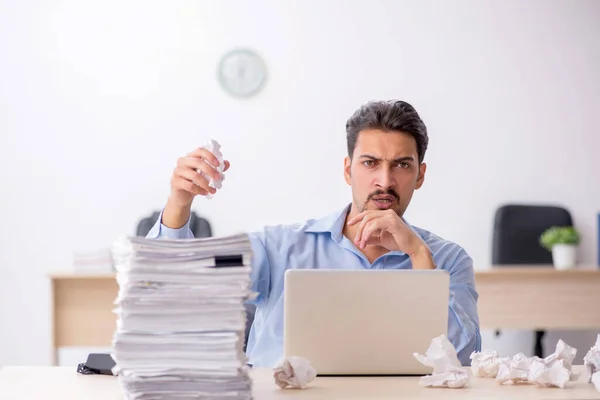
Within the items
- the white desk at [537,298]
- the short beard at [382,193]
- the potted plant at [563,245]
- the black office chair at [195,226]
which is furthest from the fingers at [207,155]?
the potted plant at [563,245]

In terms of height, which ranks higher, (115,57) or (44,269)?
(115,57)

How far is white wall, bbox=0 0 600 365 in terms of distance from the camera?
551cm

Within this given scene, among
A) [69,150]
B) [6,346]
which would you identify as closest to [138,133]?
[69,150]

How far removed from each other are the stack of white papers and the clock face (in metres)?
4.39

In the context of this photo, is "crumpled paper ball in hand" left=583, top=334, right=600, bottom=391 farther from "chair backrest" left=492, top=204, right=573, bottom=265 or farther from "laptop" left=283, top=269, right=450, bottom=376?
"chair backrest" left=492, top=204, right=573, bottom=265

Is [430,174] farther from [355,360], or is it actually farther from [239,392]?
[239,392]

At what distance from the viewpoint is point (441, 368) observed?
5.06 ft

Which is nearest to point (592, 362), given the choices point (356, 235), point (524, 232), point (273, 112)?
point (356, 235)

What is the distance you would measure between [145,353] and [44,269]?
14.8 feet

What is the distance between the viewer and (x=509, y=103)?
576 centimetres

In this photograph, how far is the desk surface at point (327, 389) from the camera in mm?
1445

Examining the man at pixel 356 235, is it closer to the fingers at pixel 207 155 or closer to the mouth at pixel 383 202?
the mouth at pixel 383 202

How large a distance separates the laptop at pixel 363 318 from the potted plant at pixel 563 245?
11.2 ft

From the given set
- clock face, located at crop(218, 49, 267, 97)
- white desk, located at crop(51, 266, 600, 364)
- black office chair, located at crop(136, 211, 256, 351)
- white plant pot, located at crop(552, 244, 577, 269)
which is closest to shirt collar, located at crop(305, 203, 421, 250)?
white desk, located at crop(51, 266, 600, 364)
